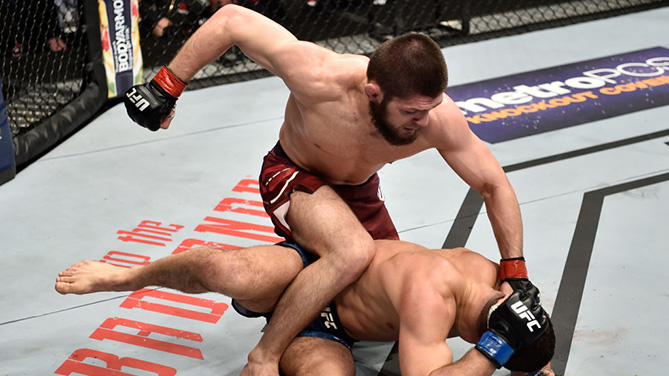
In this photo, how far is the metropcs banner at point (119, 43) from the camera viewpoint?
4223 millimetres

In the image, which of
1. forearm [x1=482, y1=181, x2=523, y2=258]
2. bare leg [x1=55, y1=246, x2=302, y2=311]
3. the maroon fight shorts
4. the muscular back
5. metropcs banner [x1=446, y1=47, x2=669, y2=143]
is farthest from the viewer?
metropcs banner [x1=446, y1=47, x2=669, y2=143]

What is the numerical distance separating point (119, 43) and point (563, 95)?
2504mm

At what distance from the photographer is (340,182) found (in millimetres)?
2514

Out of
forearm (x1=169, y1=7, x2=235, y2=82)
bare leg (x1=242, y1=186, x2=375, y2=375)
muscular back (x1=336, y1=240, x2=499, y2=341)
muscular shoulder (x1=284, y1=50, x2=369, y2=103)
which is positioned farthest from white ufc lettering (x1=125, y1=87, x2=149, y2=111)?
muscular back (x1=336, y1=240, x2=499, y2=341)

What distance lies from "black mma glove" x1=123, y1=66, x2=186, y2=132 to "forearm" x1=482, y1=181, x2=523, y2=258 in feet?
3.27

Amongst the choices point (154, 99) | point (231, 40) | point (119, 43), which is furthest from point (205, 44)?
point (119, 43)

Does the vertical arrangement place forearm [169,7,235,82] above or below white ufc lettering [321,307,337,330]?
above

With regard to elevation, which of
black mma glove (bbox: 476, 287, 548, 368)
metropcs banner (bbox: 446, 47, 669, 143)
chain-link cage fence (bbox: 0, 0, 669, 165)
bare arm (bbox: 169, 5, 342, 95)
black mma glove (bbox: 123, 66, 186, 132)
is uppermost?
bare arm (bbox: 169, 5, 342, 95)

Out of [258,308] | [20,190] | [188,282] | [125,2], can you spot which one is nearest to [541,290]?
[258,308]

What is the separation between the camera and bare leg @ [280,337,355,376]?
211 cm

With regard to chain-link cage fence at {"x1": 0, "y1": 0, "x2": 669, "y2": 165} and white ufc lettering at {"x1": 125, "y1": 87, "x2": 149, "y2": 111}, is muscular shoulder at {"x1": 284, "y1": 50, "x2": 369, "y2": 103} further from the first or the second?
chain-link cage fence at {"x1": 0, "y1": 0, "x2": 669, "y2": 165}

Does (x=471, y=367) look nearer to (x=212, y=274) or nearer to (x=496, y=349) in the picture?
(x=496, y=349)

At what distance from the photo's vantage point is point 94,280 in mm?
2342

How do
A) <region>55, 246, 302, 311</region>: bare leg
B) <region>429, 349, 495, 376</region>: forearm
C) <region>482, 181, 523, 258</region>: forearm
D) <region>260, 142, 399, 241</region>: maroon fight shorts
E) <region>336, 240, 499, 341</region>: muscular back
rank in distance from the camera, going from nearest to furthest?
<region>429, 349, 495, 376</region>: forearm, <region>336, 240, 499, 341</region>: muscular back, <region>55, 246, 302, 311</region>: bare leg, <region>482, 181, 523, 258</region>: forearm, <region>260, 142, 399, 241</region>: maroon fight shorts
